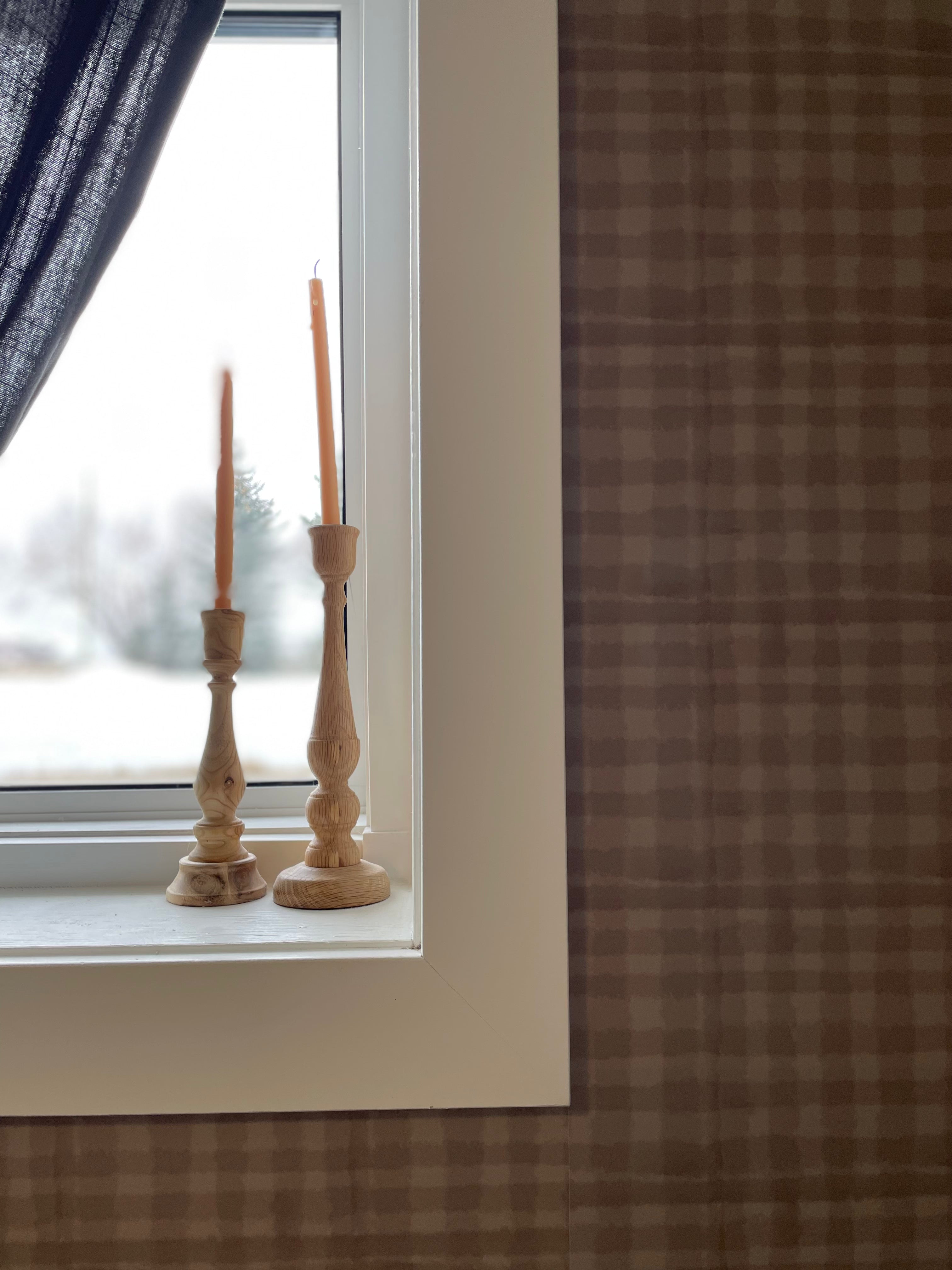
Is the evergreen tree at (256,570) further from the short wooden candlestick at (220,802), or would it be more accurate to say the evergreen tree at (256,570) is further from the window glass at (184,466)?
the short wooden candlestick at (220,802)

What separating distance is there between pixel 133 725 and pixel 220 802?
21cm

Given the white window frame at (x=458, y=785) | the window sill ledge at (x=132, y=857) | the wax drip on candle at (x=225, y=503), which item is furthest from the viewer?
the window sill ledge at (x=132, y=857)

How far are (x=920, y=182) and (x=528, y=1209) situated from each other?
2.92 feet

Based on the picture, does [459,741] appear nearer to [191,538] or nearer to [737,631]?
[737,631]

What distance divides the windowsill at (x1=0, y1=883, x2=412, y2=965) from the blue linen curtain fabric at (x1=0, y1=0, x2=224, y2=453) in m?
0.42

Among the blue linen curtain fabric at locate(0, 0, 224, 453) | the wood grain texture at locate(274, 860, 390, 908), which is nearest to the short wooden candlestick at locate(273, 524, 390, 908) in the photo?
the wood grain texture at locate(274, 860, 390, 908)

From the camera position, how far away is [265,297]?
0.91 meters

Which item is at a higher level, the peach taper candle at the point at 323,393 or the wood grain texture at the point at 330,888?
the peach taper candle at the point at 323,393

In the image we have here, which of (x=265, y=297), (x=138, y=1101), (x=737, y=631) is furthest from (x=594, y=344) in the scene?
(x=138, y=1101)

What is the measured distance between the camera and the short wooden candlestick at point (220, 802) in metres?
0.75

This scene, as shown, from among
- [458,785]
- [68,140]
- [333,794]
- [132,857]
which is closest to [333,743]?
[333,794]

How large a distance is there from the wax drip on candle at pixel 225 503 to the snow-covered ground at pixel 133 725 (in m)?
0.18

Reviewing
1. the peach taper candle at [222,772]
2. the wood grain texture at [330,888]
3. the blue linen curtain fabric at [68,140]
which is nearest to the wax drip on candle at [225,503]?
the peach taper candle at [222,772]

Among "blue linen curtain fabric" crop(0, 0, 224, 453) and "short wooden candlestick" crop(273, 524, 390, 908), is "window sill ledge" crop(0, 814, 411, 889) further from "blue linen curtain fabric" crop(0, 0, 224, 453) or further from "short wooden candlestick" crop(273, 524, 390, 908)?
"blue linen curtain fabric" crop(0, 0, 224, 453)
